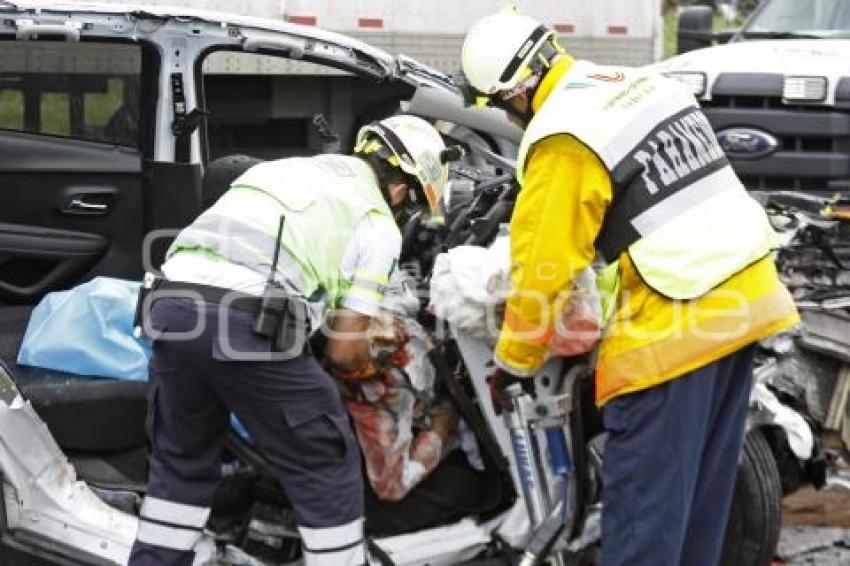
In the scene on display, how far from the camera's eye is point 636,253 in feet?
13.4

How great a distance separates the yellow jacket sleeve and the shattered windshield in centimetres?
484

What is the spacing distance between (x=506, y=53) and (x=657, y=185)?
543 millimetres

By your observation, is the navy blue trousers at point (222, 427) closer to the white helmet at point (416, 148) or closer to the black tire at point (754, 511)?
the white helmet at point (416, 148)

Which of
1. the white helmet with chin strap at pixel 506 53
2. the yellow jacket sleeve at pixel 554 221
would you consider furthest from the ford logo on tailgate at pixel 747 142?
Answer: the yellow jacket sleeve at pixel 554 221

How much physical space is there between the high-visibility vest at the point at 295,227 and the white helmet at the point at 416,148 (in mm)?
160

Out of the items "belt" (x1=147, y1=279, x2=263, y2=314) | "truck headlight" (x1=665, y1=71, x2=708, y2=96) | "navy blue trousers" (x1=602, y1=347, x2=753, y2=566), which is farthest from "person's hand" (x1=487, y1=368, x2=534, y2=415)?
"truck headlight" (x1=665, y1=71, x2=708, y2=96)

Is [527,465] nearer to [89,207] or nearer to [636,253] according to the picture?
[636,253]

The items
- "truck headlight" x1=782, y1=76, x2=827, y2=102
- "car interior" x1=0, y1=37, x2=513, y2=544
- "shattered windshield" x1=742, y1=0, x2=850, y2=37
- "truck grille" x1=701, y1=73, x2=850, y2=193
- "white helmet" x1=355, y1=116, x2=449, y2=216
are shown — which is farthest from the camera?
"shattered windshield" x1=742, y1=0, x2=850, y2=37

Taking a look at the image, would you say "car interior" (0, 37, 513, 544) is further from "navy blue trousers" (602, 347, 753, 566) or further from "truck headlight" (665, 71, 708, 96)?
"truck headlight" (665, 71, 708, 96)

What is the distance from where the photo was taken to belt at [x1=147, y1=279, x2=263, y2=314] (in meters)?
4.22

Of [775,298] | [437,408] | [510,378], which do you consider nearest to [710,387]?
[775,298]

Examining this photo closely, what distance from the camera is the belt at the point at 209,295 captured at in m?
4.22

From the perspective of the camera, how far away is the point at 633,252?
4074mm

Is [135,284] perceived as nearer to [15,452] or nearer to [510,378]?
[15,452]
